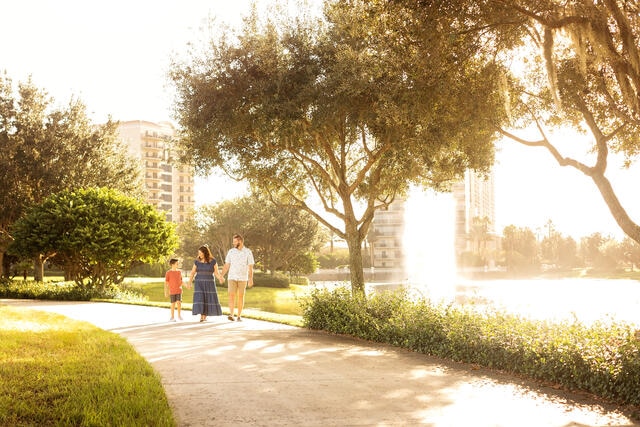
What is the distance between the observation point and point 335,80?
1391 cm

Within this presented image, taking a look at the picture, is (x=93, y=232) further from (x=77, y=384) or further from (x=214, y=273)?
(x=77, y=384)

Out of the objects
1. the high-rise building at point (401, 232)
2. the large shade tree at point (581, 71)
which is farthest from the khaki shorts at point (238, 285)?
the high-rise building at point (401, 232)

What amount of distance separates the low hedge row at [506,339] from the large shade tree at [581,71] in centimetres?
292

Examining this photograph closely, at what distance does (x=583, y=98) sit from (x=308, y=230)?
155 ft

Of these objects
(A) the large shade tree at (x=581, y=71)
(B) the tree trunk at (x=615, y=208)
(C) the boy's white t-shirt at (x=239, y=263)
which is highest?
(A) the large shade tree at (x=581, y=71)

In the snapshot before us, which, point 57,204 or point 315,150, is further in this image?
point 57,204

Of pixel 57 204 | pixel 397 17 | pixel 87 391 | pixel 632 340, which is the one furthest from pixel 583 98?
pixel 57 204

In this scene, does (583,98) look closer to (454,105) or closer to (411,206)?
(454,105)

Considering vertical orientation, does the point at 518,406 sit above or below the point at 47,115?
below

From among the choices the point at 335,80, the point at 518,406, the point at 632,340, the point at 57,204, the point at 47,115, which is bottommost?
the point at 518,406

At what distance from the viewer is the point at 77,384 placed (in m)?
6.50

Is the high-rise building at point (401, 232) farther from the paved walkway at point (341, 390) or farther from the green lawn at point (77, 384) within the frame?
the green lawn at point (77, 384)

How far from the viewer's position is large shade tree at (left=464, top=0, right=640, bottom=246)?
377 inches

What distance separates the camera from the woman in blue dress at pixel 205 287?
14.1m
